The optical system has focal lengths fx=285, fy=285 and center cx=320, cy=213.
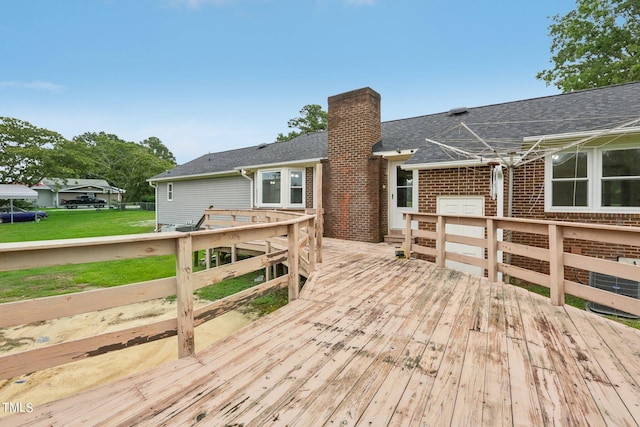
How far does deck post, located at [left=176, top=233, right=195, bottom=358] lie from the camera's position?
2.24 meters

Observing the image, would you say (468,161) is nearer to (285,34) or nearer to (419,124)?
(419,124)

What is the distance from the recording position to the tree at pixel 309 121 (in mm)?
34406

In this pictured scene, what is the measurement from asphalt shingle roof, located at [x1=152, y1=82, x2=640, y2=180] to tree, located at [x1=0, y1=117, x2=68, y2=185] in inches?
1029

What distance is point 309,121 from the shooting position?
34719 mm

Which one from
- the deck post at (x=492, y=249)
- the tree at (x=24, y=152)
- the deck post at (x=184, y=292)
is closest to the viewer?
the deck post at (x=184, y=292)

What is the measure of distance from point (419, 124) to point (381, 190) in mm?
3378

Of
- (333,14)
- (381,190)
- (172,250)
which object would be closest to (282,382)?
(172,250)

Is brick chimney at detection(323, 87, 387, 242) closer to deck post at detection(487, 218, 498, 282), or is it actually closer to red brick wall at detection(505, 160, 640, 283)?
red brick wall at detection(505, 160, 640, 283)

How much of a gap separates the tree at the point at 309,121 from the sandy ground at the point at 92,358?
98.8ft

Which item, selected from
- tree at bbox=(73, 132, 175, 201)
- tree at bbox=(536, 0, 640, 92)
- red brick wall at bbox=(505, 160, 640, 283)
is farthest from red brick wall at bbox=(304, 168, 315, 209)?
tree at bbox=(73, 132, 175, 201)

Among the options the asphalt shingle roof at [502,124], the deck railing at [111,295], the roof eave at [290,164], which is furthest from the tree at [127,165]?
the deck railing at [111,295]

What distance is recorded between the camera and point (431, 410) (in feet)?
5.49

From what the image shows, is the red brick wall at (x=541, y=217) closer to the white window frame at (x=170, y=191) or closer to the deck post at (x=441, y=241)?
the deck post at (x=441, y=241)

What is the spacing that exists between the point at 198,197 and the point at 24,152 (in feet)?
71.7
